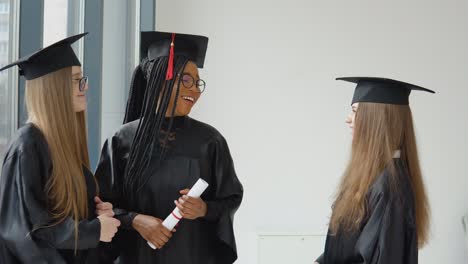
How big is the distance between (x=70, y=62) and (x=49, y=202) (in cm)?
46

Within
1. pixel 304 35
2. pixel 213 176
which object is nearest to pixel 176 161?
pixel 213 176

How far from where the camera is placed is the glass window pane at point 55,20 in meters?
2.78

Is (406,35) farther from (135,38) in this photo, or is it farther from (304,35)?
(135,38)

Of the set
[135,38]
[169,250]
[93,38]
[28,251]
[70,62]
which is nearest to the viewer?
[28,251]

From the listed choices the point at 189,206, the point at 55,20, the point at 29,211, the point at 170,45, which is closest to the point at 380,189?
the point at 189,206

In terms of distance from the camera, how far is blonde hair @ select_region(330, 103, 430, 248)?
8.14ft

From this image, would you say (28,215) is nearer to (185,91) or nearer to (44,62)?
(44,62)

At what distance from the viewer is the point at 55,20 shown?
9.78 feet

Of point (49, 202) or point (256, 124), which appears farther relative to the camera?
point (256, 124)

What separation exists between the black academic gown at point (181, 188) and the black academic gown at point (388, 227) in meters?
0.51

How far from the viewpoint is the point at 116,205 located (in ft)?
8.17

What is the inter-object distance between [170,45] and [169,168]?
474 mm

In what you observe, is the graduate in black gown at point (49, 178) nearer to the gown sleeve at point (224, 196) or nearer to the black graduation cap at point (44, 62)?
the black graduation cap at point (44, 62)

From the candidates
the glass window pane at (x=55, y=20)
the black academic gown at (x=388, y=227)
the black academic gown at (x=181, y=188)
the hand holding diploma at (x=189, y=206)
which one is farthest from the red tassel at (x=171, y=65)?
the black academic gown at (x=388, y=227)
